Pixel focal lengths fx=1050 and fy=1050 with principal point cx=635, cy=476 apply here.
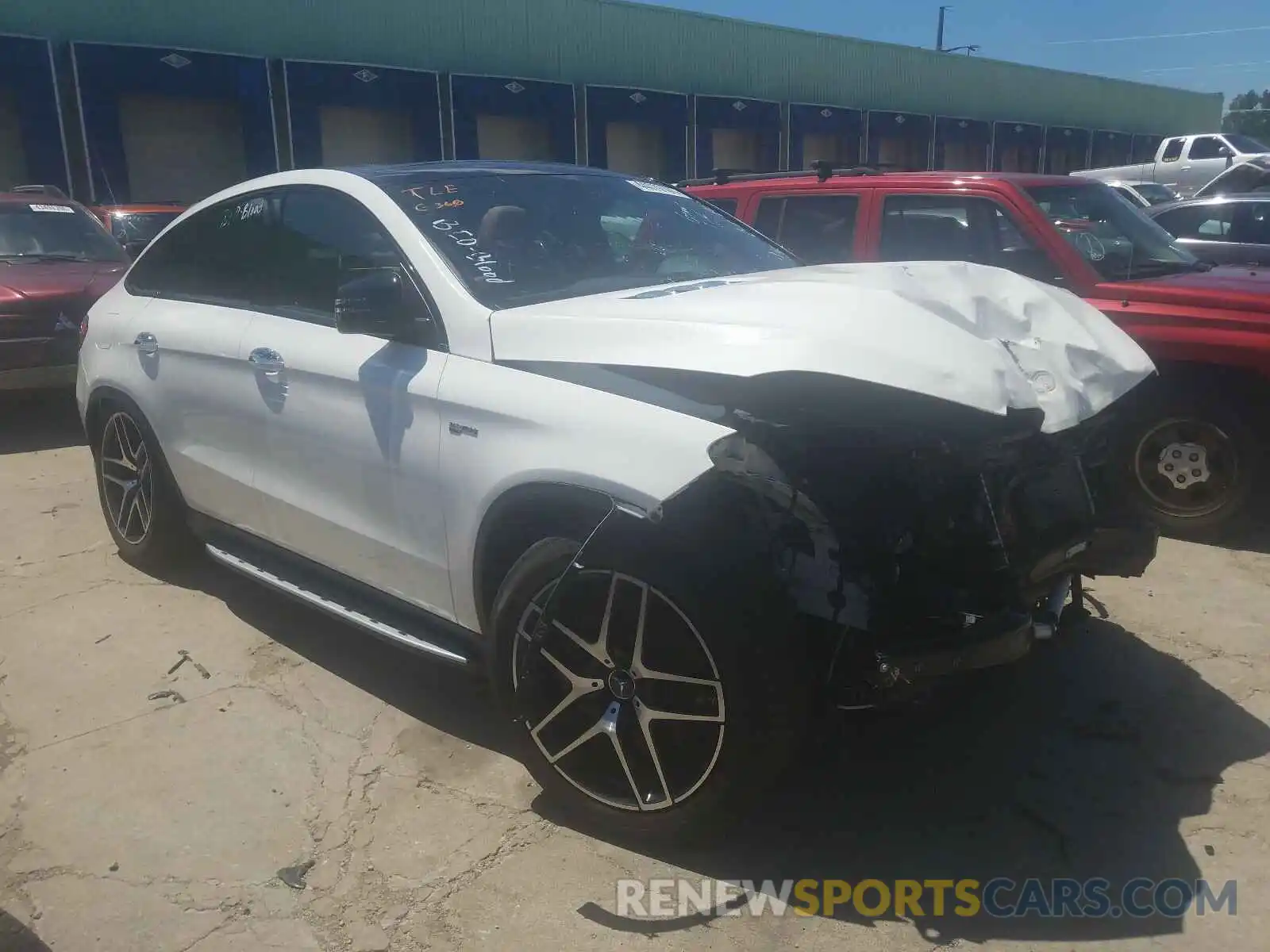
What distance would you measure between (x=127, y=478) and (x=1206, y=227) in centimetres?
839

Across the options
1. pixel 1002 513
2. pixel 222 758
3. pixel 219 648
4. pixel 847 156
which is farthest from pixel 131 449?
pixel 847 156

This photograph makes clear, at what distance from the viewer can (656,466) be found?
8.34ft

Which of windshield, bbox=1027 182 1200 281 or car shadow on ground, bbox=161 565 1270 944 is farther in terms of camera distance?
windshield, bbox=1027 182 1200 281

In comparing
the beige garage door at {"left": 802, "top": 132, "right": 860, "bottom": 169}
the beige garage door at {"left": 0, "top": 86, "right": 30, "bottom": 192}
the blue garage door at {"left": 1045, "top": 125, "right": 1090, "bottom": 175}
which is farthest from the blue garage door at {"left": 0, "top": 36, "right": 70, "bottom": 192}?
the blue garage door at {"left": 1045, "top": 125, "right": 1090, "bottom": 175}

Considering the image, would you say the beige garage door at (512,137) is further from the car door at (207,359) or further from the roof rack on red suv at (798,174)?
the car door at (207,359)

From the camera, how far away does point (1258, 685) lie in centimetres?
366

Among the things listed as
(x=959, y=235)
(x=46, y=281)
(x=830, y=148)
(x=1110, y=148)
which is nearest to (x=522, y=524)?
(x=959, y=235)

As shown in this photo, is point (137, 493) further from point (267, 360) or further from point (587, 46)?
point (587, 46)

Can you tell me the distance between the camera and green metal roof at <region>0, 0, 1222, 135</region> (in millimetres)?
19188

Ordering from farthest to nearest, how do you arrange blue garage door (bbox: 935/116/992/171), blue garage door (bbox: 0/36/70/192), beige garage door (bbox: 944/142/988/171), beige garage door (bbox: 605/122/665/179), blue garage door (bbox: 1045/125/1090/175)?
blue garage door (bbox: 1045/125/1090/175)
beige garage door (bbox: 944/142/988/171)
blue garage door (bbox: 935/116/992/171)
beige garage door (bbox: 605/122/665/179)
blue garage door (bbox: 0/36/70/192)

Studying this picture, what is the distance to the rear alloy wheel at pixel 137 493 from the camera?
460 centimetres

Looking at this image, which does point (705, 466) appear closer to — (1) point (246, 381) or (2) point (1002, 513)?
(2) point (1002, 513)

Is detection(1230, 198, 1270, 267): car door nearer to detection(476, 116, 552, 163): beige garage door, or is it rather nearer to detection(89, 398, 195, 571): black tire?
detection(89, 398, 195, 571): black tire

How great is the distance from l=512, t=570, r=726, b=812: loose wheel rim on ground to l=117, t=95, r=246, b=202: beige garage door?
19.4 metres
